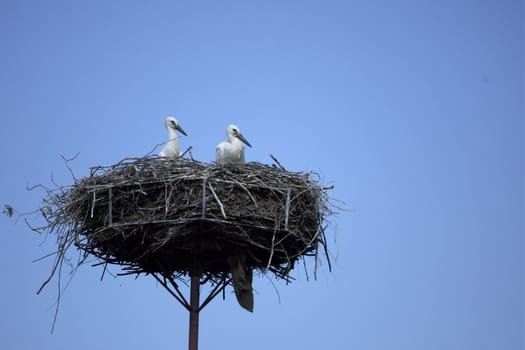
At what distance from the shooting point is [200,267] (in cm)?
1160

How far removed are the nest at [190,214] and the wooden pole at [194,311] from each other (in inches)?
6.3

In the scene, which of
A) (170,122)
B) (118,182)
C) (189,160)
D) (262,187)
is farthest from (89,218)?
(170,122)

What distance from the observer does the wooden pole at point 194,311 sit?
36.4 feet

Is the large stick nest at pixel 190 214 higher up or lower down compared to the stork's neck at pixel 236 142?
lower down

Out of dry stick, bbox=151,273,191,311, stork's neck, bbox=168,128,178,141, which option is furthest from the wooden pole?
stork's neck, bbox=168,128,178,141

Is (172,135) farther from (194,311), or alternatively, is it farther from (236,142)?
(194,311)

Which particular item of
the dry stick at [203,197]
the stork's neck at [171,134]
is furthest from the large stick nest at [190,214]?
the stork's neck at [171,134]

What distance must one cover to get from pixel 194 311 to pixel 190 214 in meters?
1.32

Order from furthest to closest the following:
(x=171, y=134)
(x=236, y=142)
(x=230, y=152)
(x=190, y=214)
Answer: (x=171, y=134), (x=236, y=142), (x=230, y=152), (x=190, y=214)

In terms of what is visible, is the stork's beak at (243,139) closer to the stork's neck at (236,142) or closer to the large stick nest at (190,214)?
the stork's neck at (236,142)

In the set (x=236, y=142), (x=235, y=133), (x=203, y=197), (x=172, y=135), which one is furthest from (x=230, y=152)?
(x=203, y=197)

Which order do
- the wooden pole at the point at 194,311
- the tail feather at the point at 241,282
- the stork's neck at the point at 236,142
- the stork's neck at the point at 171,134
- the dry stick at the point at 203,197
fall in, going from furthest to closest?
the stork's neck at the point at 171,134, the stork's neck at the point at 236,142, the tail feather at the point at 241,282, the wooden pole at the point at 194,311, the dry stick at the point at 203,197

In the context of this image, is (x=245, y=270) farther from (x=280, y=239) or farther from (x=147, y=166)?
(x=147, y=166)

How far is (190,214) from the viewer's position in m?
10.6
